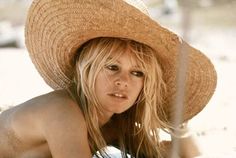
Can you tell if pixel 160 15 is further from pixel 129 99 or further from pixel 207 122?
pixel 129 99

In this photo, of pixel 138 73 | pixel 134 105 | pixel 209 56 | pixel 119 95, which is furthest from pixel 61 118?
pixel 209 56

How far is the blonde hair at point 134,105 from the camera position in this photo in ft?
7.32

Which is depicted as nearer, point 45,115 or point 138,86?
point 45,115

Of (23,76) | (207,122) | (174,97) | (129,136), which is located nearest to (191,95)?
(174,97)

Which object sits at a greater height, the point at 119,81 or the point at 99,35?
the point at 99,35

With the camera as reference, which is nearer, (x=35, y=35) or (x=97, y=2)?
(x=97, y=2)

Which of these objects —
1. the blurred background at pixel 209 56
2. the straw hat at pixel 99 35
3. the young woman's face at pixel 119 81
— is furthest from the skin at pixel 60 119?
the blurred background at pixel 209 56

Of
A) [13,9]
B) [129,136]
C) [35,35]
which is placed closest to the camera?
[35,35]

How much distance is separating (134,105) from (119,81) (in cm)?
38

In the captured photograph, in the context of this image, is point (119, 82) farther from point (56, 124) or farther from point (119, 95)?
point (56, 124)

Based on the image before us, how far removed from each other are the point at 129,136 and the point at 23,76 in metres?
2.27

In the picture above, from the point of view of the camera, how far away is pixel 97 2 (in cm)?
212

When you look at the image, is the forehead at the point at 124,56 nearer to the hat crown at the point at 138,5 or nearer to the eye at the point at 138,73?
the eye at the point at 138,73

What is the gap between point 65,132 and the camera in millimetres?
2109
